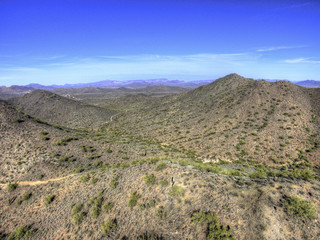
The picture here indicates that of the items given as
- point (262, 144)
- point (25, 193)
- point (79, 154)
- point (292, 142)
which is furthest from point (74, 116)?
point (292, 142)

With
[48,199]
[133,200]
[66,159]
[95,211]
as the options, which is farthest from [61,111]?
[133,200]

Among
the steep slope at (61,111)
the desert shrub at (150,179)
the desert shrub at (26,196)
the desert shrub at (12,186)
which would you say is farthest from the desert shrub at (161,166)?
the steep slope at (61,111)

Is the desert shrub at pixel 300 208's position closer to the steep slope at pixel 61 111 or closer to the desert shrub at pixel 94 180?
the desert shrub at pixel 94 180

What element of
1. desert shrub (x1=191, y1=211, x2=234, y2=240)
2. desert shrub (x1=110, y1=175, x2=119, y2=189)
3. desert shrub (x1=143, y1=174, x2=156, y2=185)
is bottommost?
desert shrub (x1=110, y1=175, x2=119, y2=189)

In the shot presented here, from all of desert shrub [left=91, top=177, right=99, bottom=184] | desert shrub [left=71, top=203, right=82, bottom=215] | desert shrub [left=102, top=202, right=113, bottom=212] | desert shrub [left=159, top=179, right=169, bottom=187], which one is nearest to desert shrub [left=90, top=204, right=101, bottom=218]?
desert shrub [left=102, top=202, right=113, bottom=212]

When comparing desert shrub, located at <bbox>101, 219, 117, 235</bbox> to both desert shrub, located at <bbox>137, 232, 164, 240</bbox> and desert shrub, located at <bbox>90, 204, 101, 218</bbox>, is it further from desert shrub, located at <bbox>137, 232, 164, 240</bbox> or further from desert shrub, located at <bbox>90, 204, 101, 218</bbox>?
desert shrub, located at <bbox>137, 232, 164, 240</bbox>

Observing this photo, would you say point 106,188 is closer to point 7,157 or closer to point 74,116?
point 7,157
